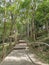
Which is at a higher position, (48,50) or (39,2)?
(39,2)

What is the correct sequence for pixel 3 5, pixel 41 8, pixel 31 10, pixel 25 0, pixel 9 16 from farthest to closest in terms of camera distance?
pixel 31 10 → pixel 41 8 → pixel 9 16 → pixel 25 0 → pixel 3 5

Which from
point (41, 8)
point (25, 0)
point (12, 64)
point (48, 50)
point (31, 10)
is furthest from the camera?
point (31, 10)

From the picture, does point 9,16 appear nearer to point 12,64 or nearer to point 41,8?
point 41,8

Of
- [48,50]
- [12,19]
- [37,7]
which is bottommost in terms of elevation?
[48,50]

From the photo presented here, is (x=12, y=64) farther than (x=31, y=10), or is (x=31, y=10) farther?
(x=31, y=10)

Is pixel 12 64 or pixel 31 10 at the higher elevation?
pixel 31 10

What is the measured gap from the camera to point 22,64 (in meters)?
8.24

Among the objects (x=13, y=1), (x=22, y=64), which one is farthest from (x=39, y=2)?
(x=22, y=64)

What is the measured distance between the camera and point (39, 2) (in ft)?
77.3

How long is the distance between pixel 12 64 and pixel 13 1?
11.5 metres

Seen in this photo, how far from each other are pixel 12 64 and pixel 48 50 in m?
6.39

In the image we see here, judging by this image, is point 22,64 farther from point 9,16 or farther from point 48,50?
point 9,16

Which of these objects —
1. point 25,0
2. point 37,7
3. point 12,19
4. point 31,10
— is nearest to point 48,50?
point 25,0

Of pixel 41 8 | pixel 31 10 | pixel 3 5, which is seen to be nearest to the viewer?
pixel 3 5
